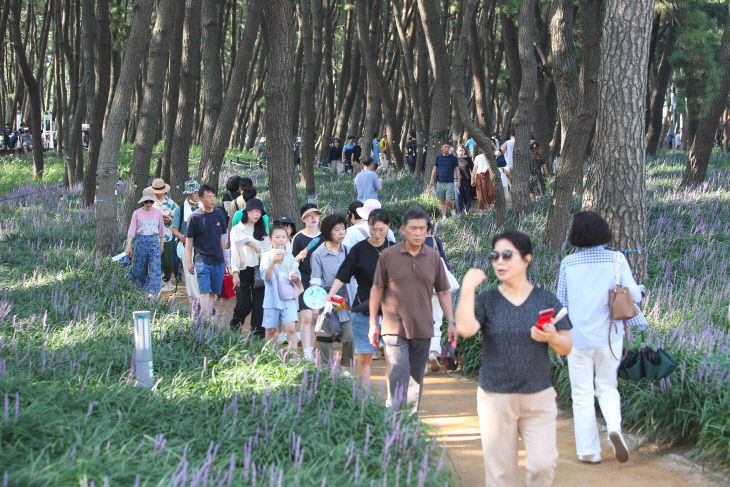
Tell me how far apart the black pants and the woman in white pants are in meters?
4.52

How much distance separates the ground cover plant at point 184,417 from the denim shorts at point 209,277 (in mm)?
1146

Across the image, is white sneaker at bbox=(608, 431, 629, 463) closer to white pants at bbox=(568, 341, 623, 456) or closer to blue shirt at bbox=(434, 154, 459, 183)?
white pants at bbox=(568, 341, 623, 456)

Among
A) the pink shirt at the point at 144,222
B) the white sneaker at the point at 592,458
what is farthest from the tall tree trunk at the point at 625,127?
the pink shirt at the point at 144,222

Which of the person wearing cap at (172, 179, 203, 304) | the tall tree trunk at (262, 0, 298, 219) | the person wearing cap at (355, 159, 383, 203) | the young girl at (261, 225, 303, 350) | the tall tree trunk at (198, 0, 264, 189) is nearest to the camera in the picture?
the young girl at (261, 225, 303, 350)

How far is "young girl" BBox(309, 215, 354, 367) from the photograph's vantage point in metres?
8.41

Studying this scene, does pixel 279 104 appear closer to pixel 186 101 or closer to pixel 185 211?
pixel 185 211

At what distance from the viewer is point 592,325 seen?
6.16 metres

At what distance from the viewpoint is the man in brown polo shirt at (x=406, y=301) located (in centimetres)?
639

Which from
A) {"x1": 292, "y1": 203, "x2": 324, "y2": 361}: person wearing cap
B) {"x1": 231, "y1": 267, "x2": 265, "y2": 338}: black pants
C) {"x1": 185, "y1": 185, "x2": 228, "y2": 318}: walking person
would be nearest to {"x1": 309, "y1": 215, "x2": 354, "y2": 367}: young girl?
{"x1": 292, "y1": 203, "x2": 324, "y2": 361}: person wearing cap

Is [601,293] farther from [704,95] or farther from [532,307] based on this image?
[704,95]

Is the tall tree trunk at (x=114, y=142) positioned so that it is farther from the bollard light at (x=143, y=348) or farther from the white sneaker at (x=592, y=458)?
the white sneaker at (x=592, y=458)

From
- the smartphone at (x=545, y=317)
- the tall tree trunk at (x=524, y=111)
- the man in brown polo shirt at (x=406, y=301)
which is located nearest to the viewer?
the smartphone at (x=545, y=317)

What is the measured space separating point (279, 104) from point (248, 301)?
4.62 meters

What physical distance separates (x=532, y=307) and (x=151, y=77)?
11.9 meters
